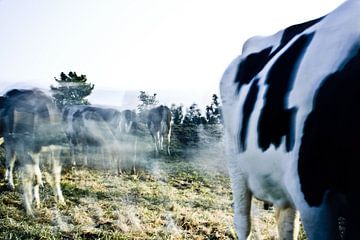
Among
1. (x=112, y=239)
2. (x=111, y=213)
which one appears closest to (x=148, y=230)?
(x=112, y=239)

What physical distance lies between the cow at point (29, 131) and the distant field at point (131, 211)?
0.40 metres

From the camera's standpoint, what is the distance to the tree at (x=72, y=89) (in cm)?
1748

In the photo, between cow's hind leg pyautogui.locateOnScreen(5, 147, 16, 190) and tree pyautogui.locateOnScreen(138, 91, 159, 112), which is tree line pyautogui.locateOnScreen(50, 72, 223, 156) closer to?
tree pyautogui.locateOnScreen(138, 91, 159, 112)

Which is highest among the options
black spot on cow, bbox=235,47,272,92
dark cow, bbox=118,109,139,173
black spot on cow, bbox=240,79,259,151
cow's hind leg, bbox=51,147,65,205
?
black spot on cow, bbox=235,47,272,92

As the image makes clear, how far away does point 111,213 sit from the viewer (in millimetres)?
6988

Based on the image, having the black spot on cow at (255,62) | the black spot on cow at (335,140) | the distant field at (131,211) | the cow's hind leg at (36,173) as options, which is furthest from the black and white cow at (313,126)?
the cow's hind leg at (36,173)

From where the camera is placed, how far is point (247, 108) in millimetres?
2709

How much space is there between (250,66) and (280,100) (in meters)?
1.07

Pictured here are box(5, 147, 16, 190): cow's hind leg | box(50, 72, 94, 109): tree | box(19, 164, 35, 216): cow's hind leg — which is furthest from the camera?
box(50, 72, 94, 109): tree

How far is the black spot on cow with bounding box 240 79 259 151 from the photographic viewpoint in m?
2.63

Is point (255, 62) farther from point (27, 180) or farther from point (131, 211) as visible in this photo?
point (27, 180)

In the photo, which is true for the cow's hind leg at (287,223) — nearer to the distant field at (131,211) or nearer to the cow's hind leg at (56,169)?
the distant field at (131,211)

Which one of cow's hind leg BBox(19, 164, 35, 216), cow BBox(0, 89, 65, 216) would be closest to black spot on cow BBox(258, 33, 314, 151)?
cow's hind leg BBox(19, 164, 35, 216)

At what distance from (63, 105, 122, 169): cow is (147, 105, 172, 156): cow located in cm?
238
